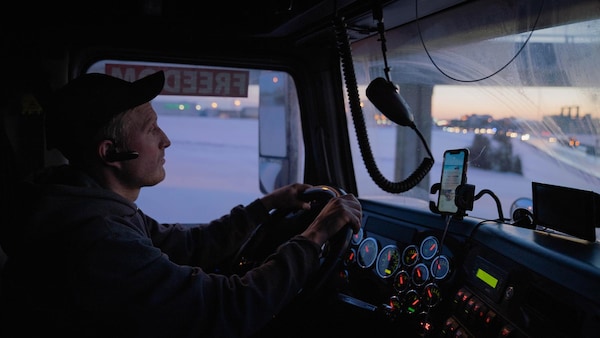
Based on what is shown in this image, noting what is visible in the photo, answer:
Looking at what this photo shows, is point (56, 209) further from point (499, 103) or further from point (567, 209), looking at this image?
point (499, 103)

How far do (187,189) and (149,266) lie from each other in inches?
87.1

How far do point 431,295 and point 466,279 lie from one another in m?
0.14

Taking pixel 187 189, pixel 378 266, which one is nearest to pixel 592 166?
pixel 378 266

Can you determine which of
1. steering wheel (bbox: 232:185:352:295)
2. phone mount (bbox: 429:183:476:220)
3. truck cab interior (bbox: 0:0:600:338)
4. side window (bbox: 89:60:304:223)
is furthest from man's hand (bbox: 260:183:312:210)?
side window (bbox: 89:60:304:223)

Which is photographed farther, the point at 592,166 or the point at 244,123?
the point at 244,123

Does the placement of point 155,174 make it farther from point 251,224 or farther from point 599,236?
point 599,236

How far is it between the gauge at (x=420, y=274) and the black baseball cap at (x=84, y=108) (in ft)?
3.72

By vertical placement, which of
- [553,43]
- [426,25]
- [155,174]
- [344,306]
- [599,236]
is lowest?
[344,306]

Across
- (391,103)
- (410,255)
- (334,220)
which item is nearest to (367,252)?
(410,255)

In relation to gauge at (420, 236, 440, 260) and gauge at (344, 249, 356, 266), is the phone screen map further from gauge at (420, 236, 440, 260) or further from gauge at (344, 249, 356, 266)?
gauge at (344, 249, 356, 266)

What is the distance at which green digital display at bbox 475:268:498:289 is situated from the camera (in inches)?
63.4

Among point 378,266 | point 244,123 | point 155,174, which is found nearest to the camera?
point 155,174

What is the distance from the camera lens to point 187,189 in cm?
345

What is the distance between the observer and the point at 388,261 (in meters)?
2.12
